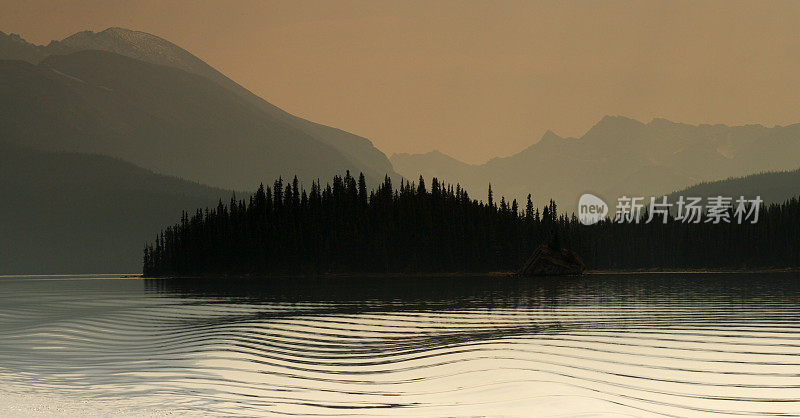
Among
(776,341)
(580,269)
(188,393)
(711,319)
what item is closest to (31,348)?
(188,393)

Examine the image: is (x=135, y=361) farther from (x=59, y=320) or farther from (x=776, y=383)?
(x=59, y=320)

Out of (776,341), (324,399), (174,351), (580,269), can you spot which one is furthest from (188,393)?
(580,269)

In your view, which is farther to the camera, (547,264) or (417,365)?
(547,264)

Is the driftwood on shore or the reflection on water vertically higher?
the driftwood on shore

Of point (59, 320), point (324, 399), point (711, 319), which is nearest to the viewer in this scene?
point (324, 399)

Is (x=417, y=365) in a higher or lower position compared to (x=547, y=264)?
lower

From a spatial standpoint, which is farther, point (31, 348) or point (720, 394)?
point (31, 348)

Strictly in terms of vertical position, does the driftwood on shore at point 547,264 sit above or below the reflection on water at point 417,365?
above

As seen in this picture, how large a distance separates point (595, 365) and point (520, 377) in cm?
343

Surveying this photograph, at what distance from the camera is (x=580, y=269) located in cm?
18325

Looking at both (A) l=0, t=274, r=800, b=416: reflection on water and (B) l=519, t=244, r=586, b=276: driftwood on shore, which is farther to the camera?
(B) l=519, t=244, r=586, b=276: driftwood on shore

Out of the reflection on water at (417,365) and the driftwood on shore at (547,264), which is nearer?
the reflection on water at (417,365)

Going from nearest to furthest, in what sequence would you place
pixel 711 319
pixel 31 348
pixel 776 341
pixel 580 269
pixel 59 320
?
pixel 776 341 < pixel 31 348 < pixel 711 319 < pixel 59 320 < pixel 580 269

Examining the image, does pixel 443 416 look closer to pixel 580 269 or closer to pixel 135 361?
pixel 135 361
